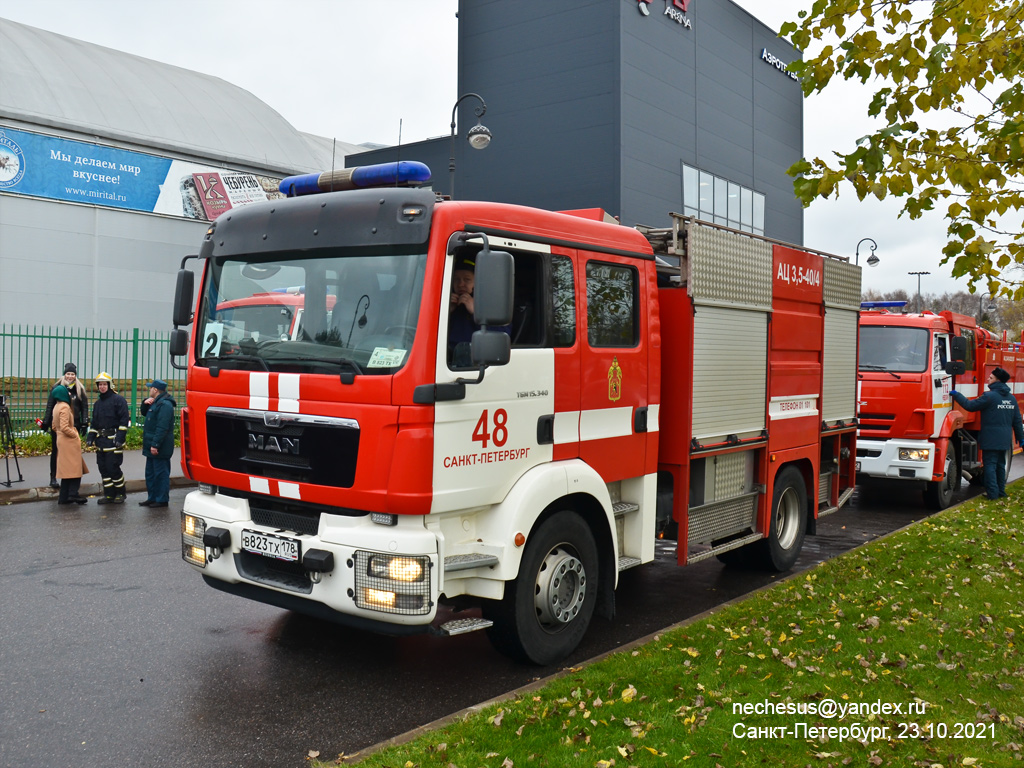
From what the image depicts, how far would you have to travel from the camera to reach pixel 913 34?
17.7ft

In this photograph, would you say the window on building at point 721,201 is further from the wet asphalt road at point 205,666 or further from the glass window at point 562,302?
the glass window at point 562,302

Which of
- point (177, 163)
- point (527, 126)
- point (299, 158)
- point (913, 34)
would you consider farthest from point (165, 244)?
point (913, 34)

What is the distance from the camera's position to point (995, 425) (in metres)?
12.1

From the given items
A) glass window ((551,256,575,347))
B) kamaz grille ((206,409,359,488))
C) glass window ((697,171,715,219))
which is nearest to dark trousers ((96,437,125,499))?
kamaz grille ((206,409,359,488))

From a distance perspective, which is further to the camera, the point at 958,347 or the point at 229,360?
the point at 958,347

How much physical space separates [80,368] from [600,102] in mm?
17583

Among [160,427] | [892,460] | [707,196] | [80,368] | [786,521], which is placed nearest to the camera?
[786,521]

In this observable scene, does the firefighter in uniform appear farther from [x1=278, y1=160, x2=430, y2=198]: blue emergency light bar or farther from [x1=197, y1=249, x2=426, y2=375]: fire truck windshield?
[x1=278, y1=160, x2=430, y2=198]: blue emergency light bar

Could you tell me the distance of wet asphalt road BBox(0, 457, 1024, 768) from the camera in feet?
14.1

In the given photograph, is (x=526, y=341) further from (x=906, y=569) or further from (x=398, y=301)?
(x=906, y=569)

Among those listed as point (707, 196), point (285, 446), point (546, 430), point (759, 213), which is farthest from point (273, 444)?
point (759, 213)

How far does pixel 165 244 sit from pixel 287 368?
2570 cm

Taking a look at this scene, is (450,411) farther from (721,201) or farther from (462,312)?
(721,201)

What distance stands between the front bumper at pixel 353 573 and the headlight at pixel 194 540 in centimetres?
28
